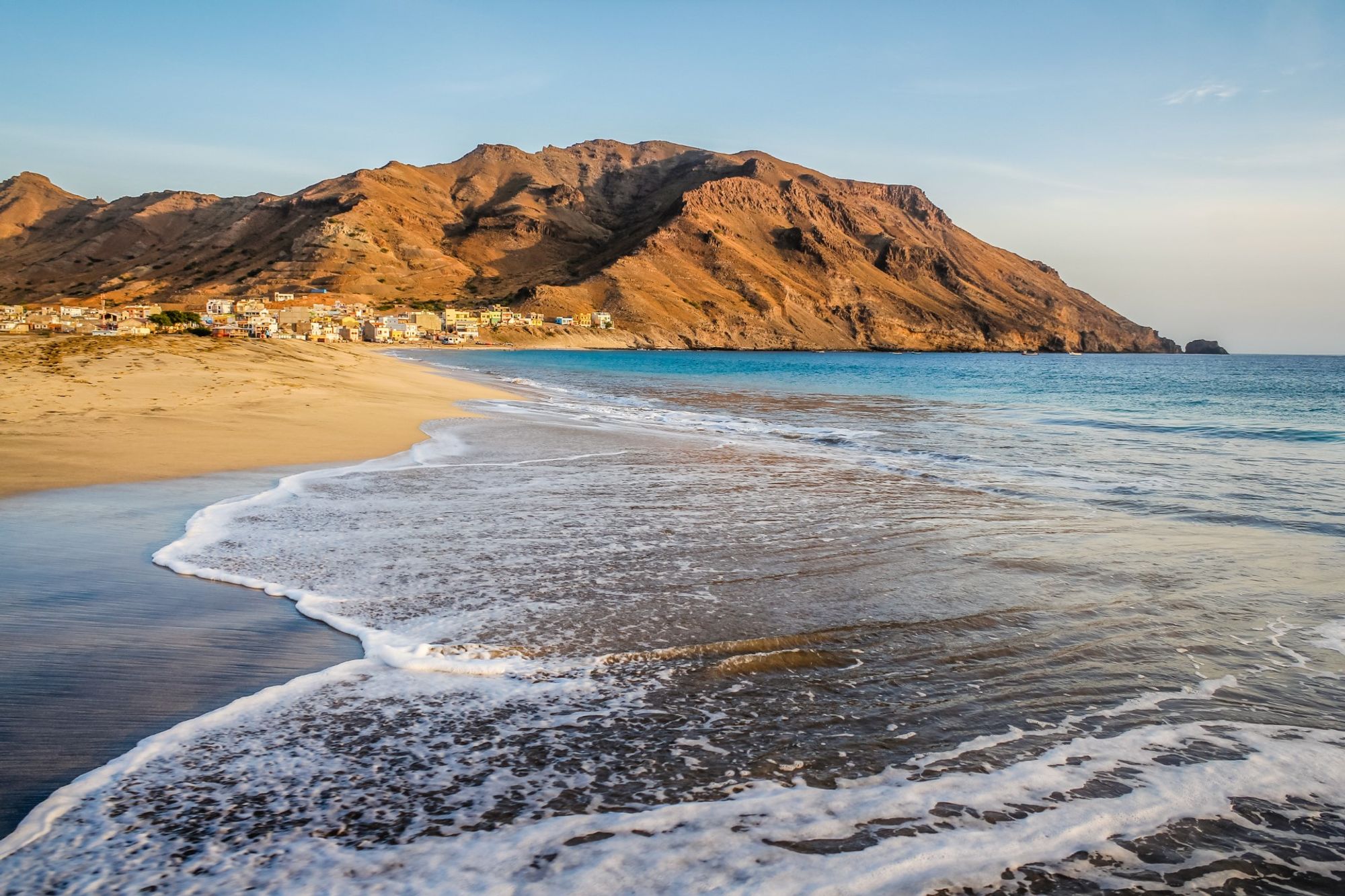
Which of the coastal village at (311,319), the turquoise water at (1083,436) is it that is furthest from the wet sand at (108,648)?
the coastal village at (311,319)

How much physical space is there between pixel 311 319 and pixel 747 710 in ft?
395

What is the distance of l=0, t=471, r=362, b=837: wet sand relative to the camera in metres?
3.65

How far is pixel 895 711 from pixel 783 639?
1.14m

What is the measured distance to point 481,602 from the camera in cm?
585

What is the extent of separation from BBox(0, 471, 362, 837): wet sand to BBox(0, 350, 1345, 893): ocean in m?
0.24

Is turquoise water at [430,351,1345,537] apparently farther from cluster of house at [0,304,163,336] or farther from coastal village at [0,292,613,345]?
coastal village at [0,292,613,345]

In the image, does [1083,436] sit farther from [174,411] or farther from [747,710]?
[174,411]

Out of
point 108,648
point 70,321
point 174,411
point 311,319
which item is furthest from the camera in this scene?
point 311,319

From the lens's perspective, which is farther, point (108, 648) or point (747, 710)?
point (108, 648)

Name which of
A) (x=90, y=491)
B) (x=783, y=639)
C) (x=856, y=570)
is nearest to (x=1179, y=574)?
(x=856, y=570)

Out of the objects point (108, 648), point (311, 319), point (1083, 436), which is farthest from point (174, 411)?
point (311, 319)

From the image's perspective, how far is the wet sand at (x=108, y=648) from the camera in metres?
3.65

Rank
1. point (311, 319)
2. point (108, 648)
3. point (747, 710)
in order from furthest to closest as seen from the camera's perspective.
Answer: point (311, 319) < point (108, 648) < point (747, 710)

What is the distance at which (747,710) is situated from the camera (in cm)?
421
